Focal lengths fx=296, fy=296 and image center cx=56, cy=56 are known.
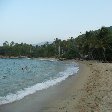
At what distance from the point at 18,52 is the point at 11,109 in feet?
608

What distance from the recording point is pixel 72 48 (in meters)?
128

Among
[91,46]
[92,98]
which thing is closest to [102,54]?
[91,46]

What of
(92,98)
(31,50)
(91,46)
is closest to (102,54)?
(91,46)

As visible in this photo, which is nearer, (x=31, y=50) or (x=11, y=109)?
(x=11, y=109)

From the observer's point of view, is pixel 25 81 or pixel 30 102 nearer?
pixel 30 102

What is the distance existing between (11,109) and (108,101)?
5.17m

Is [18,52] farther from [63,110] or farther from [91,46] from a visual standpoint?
[63,110]

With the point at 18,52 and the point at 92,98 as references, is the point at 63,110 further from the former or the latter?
the point at 18,52

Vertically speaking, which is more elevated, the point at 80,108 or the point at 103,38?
the point at 103,38

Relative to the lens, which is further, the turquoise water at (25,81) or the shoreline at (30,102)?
the turquoise water at (25,81)

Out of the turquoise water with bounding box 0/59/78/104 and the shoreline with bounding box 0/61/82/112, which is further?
the turquoise water with bounding box 0/59/78/104

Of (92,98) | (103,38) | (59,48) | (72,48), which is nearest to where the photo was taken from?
(92,98)

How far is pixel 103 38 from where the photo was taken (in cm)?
8931

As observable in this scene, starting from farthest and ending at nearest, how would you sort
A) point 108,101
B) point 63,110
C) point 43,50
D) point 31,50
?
point 31,50, point 43,50, point 108,101, point 63,110
